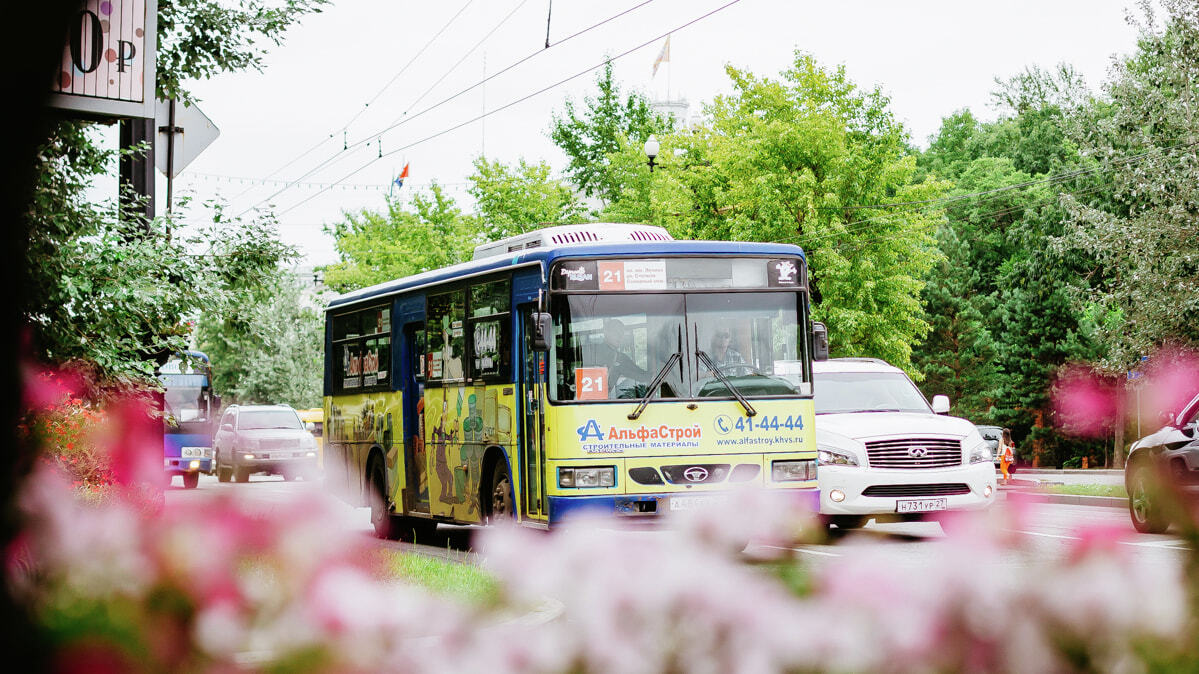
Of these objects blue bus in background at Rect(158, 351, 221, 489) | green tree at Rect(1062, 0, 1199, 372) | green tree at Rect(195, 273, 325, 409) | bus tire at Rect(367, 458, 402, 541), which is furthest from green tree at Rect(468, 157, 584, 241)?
green tree at Rect(195, 273, 325, 409)

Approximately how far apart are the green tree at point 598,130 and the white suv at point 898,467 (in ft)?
95.5

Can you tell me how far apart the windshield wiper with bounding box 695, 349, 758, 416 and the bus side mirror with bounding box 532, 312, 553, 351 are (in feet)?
4.67

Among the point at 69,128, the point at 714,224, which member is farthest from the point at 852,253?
the point at 69,128

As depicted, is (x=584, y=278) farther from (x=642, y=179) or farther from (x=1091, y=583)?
(x=642, y=179)

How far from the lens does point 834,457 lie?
14836 mm

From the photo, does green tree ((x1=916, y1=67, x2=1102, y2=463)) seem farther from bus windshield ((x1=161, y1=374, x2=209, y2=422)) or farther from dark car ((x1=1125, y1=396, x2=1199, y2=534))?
dark car ((x1=1125, y1=396, x2=1199, y2=534))

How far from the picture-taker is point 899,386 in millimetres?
16797

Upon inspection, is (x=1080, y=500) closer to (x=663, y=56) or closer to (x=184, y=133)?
(x=184, y=133)

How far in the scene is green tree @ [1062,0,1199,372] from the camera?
915 inches

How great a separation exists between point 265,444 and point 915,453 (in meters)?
26.8

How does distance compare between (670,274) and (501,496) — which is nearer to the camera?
(670,274)

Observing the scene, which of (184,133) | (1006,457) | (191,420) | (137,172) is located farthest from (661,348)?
(191,420)

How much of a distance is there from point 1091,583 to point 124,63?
9027 millimetres

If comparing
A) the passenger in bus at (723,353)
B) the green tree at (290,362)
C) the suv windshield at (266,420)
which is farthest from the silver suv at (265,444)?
the green tree at (290,362)
